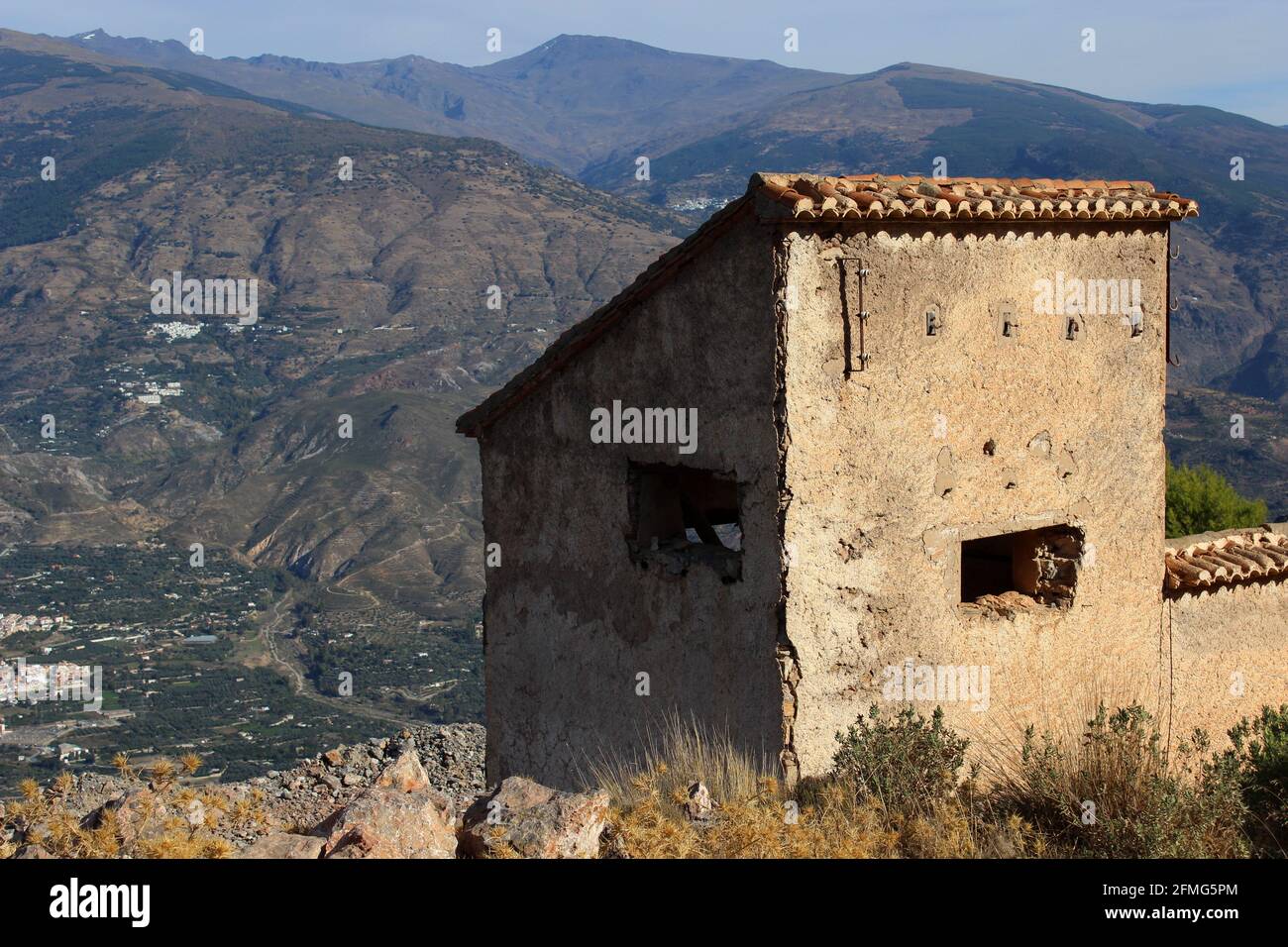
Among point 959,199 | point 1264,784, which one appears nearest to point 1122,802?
point 1264,784

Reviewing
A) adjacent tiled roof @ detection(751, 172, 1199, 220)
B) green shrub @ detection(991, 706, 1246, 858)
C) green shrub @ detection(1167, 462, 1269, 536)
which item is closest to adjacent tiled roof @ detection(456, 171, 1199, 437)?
adjacent tiled roof @ detection(751, 172, 1199, 220)

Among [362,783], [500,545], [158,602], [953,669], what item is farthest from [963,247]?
[158,602]

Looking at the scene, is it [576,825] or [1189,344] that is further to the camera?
[1189,344]

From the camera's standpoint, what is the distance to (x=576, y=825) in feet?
18.8

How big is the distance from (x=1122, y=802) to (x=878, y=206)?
3.46m

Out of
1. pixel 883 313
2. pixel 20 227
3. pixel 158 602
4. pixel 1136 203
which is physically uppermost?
pixel 20 227

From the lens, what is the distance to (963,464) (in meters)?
8.28

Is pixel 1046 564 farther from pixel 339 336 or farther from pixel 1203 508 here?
pixel 339 336

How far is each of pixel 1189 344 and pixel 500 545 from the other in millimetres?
149374

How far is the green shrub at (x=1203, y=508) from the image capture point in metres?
23.0

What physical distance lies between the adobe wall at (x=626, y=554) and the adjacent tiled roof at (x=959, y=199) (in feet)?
1.04

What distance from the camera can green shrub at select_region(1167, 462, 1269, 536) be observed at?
23031 mm

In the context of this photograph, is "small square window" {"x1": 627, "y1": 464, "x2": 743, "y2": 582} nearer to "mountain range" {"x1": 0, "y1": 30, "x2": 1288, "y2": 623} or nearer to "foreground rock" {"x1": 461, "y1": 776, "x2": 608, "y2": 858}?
"foreground rock" {"x1": 461, "y1": 776, "x2": 608, "y2": 858}
